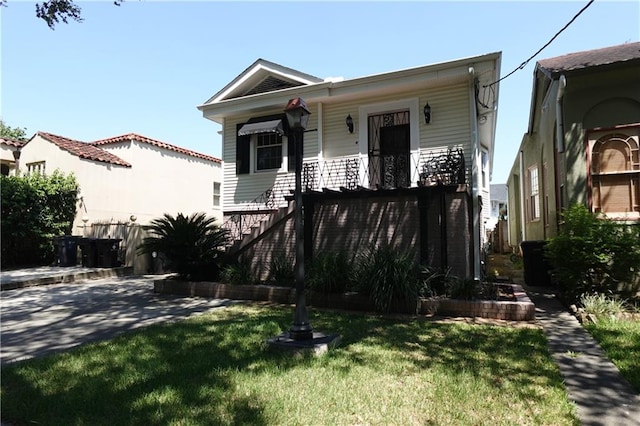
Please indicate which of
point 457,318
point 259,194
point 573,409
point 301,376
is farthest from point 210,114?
point 573,409

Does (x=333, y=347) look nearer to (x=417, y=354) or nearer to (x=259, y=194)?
(x=417, y=354)

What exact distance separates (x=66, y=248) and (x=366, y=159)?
36.6 feet

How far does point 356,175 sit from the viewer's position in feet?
35.6

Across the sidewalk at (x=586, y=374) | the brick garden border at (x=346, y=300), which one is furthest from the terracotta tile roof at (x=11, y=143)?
the sidewalk at (x=586, y=374)

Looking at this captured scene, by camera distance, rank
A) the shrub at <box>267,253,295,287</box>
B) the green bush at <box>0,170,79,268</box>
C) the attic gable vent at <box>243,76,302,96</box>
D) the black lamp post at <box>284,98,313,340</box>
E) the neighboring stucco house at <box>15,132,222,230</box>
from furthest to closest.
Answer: the neighboring stucco house at <box>15,132,222,230</box>, the green bush at <box>0,170,79,268</box>, the attic gable vent at <box>243,76,302,96</box>, the shrub at <box>267,253,295,287</box>, the black lamp post at <box>284,98,313,340</box>

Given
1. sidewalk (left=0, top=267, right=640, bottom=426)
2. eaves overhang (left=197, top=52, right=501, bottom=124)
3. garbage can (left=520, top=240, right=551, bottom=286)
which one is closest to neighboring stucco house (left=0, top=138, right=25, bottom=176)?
eaves overhang (left=197, top=52, right=501, bottom=124)

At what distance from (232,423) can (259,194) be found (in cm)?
935

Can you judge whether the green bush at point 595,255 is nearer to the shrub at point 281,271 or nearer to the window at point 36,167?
the shrub at point 281,271

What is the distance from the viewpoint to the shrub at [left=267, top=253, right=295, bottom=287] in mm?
8991

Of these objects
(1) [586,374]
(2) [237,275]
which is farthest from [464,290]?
(2) [237,275]

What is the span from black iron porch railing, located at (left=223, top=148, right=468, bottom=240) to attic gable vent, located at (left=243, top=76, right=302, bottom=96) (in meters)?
2.76

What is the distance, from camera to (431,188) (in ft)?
27.5

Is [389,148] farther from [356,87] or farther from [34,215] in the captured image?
[34,215]

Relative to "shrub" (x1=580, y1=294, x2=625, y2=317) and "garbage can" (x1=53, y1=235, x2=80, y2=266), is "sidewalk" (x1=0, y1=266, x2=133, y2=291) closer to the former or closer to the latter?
"garbage can" (x1=53, y1=235, x2=80, y2=266)
